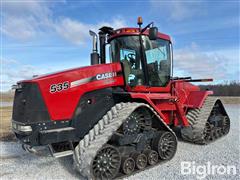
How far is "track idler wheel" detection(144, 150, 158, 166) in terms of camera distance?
20.4 ft

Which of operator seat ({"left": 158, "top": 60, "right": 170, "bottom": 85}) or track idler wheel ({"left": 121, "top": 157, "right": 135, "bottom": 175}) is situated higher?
operator seat ({"left": 158, "top": 60, "right": 170, "bottom": 85})

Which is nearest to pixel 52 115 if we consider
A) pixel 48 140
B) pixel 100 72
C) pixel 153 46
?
pixel 48 140

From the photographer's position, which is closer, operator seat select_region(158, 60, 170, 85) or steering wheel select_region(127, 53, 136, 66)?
steering wheel select_region(127, 53, 136, 66)

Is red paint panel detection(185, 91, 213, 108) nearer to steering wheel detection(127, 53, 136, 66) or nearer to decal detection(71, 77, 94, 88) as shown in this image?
steering wheel detection(127, 53, 136, 66)

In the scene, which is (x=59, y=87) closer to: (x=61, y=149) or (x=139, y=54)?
(x=61, y=149)

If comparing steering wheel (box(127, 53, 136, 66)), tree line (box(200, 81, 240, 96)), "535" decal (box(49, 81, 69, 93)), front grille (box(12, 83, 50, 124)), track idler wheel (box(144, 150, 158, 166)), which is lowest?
tree line (box(200, 81, 240, 96))

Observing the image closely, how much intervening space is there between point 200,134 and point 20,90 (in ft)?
16.7

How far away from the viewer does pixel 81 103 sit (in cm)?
586

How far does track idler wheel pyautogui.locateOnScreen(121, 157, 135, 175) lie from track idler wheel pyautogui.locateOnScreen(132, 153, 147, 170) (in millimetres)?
118

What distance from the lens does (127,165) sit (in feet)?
18.8

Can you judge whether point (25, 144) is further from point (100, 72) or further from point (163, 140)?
point (163, 140)

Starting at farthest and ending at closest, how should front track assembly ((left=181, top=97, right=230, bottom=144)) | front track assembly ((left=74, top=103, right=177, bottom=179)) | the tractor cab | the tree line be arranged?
the tree line → front track assembly ((left=181, top=97, right=230, bottom=144)) → the tractor cab → front track assembly ((left=74, top=103, right=177, bottom=179))

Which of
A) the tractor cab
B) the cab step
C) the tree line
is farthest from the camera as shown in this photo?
the tree line

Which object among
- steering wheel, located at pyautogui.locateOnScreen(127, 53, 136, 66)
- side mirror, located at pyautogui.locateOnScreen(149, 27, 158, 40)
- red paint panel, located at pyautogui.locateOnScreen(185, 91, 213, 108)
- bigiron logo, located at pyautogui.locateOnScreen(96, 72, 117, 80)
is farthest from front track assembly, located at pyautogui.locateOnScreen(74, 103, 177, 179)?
red paint panel, located at pyautogui.locateOnScreen(185, 91, 213, 108)
